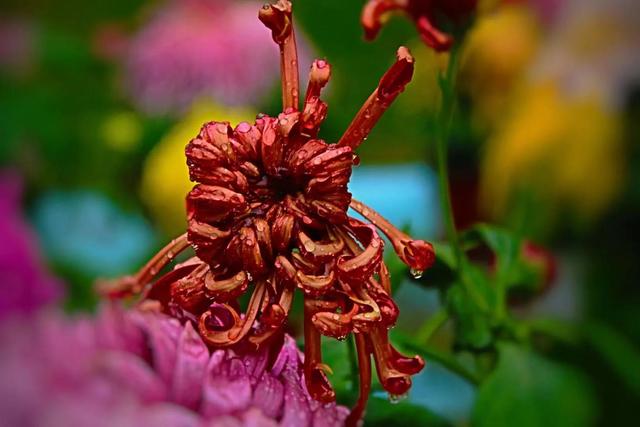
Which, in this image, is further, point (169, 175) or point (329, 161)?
point (169, 175)

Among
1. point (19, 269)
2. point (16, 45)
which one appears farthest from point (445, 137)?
point (16, 45)

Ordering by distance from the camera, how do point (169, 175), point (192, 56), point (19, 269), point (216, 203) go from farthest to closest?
point (192, 56) → point (19, 269) → point (169, 175) → point (216, 203)

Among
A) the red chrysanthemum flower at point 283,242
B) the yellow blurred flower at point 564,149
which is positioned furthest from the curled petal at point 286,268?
the yellow blurred flower at point 564,149

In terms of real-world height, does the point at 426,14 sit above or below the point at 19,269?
above

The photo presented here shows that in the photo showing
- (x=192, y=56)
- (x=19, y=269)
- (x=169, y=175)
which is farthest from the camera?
(x=192, y=56)

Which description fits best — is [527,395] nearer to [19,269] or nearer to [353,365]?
[353,365]

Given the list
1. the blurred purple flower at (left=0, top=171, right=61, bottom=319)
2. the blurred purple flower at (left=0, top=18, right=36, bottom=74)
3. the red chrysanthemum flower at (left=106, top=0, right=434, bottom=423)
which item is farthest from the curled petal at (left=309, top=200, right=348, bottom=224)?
the blurred purple flower at (left=0, top=18, right=36, bottom=74)

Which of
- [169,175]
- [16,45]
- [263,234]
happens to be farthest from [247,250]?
[16,45]
